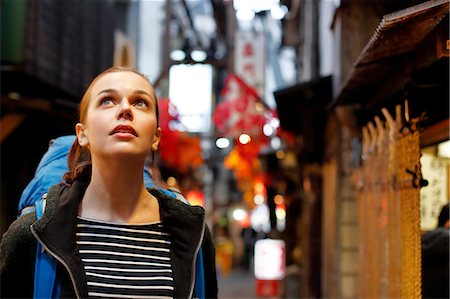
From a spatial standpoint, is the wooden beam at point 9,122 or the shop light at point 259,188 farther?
the shop light at point 259,188

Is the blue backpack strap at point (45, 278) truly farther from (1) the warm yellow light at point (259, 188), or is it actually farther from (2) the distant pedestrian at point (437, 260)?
(1) the warm yellow light at point (259, 188)

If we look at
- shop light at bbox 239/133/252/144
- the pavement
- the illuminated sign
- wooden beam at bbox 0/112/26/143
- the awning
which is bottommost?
the pavement

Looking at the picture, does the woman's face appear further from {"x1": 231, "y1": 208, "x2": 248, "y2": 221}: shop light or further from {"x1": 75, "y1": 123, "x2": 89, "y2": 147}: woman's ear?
{"x1": 231, "y1": 208, "x2": 248, "y2": 221}: shop light

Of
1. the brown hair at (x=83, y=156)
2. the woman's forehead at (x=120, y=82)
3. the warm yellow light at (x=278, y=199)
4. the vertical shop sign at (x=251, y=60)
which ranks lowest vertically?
the brown hair at (x=83, y=156)

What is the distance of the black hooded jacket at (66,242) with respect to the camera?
322cm

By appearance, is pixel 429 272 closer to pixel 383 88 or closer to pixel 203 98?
pixel 383 88

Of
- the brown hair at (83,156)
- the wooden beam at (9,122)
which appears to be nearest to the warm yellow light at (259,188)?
the wooden beam at (9,122)

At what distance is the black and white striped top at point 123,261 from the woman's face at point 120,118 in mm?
381

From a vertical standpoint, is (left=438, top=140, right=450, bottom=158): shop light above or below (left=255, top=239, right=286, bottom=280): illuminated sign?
above

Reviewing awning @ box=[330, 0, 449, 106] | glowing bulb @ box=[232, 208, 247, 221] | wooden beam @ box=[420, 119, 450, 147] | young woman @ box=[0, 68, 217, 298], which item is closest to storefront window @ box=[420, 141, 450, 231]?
awning @ box=[330, 0, 449, 106]

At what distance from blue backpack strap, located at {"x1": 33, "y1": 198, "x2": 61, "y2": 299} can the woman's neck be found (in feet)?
0.99

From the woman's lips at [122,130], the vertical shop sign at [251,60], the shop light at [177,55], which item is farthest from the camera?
the vertical shop sign at [251,60]

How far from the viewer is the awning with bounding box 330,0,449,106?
4.26 metres

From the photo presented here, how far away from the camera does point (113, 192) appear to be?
3.45m
